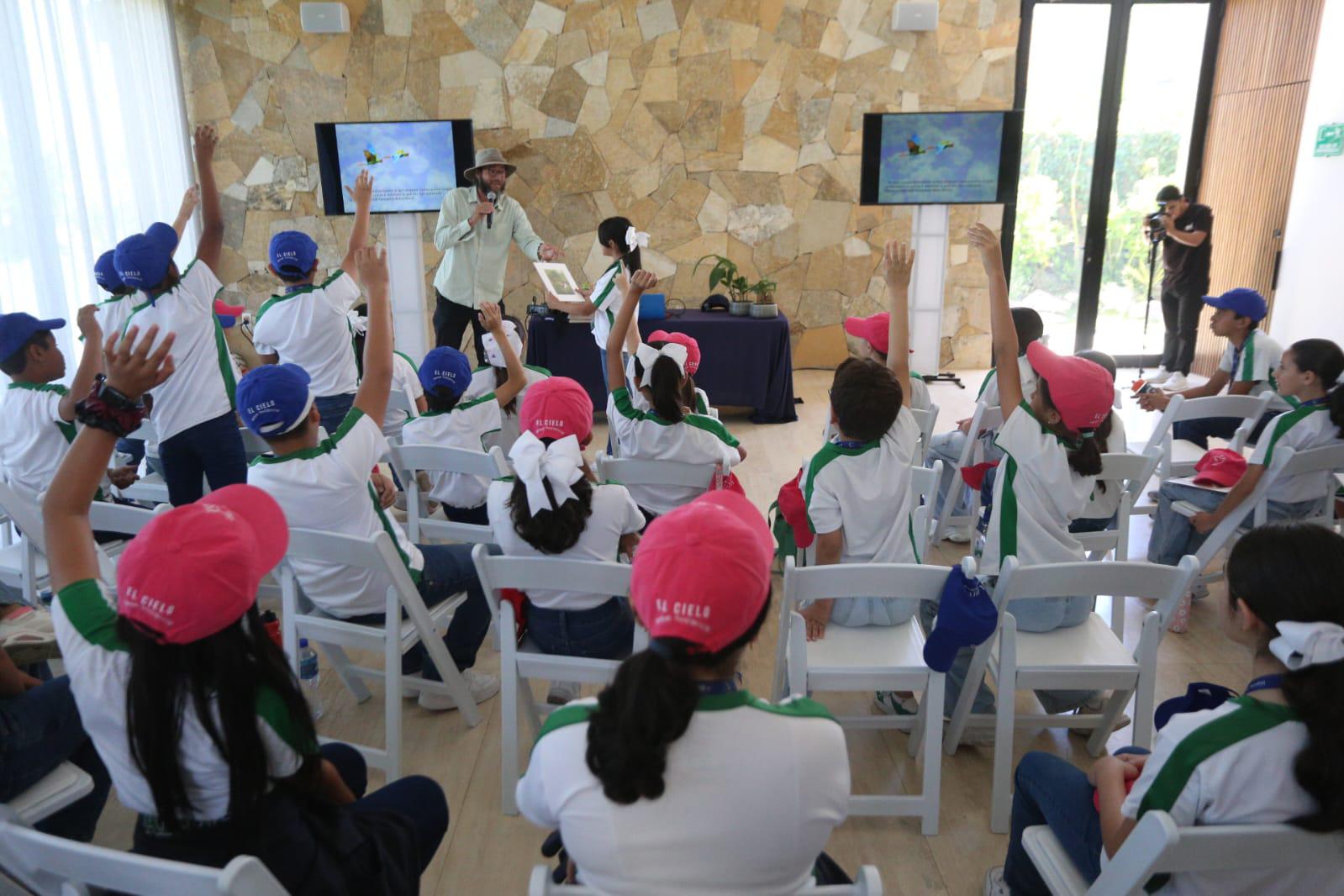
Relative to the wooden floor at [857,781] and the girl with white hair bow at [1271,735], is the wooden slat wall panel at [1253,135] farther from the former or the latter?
the girl with white hair bow at [1271,735]

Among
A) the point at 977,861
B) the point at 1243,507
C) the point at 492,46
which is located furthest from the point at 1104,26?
the point at 977,861

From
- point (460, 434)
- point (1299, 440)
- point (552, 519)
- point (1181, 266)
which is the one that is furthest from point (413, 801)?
point (1181, 266)

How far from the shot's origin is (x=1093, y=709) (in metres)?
2.54

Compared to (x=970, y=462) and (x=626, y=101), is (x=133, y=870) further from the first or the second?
(x=626, y=101)

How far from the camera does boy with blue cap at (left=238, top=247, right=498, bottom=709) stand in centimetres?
215

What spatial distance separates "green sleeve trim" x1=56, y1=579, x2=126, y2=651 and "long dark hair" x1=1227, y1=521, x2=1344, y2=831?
5.45 ft

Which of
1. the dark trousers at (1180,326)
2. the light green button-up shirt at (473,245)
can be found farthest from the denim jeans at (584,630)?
the dark trousers at (1180,326)

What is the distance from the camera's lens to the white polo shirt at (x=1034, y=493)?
2369 millimetres

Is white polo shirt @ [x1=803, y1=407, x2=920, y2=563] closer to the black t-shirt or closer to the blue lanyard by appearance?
the blue lanyard

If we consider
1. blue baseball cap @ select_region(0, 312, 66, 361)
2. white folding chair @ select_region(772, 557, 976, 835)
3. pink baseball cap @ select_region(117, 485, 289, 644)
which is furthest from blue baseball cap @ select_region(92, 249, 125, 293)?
white folding chair @ select_region(772, 557, 976, 835)

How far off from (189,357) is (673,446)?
5.80 feet

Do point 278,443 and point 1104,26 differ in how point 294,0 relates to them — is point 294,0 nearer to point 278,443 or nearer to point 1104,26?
point 278,443

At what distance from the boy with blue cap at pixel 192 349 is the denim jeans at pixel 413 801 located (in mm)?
1925

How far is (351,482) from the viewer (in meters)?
2.25
